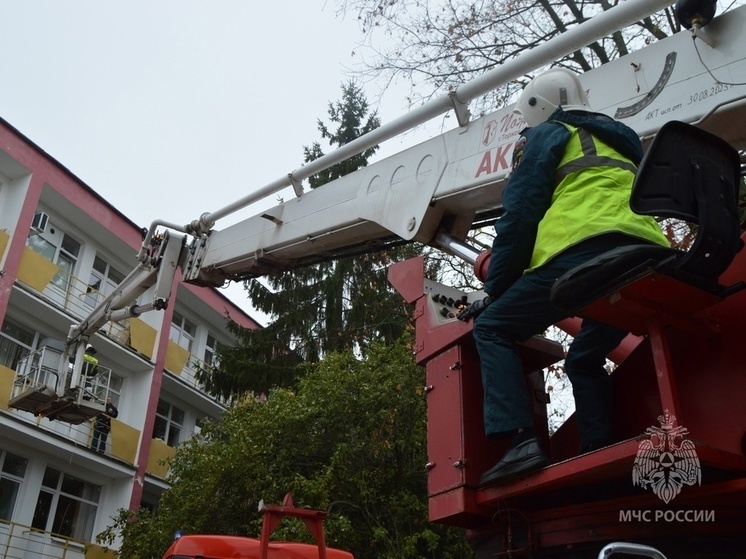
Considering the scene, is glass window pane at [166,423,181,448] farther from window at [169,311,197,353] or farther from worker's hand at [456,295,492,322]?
worker's hand at [456,295,492,322]

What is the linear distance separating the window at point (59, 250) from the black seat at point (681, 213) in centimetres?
1903

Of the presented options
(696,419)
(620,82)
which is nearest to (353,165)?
(620,82)

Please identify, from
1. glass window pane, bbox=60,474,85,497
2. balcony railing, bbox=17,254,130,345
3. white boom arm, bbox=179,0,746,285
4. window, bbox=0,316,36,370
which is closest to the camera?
white boom arm, bbox=179,0,746,285

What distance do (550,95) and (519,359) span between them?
53.5 inches

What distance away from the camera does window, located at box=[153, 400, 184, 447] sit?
23.9 meters

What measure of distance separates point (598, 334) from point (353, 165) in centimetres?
1627

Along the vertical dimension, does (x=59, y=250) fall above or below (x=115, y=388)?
above

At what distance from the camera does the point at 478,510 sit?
3676 mm

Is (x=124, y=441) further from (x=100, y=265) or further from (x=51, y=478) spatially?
(x=100, y=265)

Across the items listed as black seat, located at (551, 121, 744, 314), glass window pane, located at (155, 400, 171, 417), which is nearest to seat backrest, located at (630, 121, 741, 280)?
black seat, located at (551, 121, 744, 314)

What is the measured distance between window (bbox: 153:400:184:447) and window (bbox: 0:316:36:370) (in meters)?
5.39

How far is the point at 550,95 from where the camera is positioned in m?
3.99

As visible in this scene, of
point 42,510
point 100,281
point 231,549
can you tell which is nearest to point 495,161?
point 231,549

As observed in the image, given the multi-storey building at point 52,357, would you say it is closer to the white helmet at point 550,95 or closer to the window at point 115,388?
the window at point 115,388
